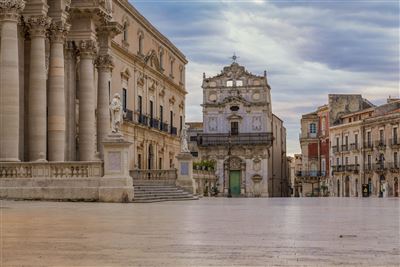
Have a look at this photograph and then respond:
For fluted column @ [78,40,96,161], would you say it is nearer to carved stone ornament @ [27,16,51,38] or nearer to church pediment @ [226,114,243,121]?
carved stone ornament @ [27,16,51,38]

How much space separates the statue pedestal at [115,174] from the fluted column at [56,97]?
3375mm

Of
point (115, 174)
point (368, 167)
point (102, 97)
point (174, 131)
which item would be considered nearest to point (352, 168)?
point (368, 167)

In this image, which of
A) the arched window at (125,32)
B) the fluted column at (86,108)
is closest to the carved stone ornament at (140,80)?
the arched window at (125,32)

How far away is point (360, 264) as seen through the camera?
786cm

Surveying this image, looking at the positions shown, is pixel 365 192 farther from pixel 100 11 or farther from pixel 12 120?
pixel 12 120

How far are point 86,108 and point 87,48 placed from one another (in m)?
2.70

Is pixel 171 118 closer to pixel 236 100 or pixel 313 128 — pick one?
pixel 236 100

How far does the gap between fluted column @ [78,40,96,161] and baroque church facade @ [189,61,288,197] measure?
2296 inches

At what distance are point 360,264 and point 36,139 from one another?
72.3 feet

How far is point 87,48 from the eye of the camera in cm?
3353

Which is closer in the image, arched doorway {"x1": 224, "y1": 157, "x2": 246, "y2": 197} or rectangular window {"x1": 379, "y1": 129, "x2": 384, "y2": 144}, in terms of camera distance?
rectangular window {"x1": 379, "y1": 129, "x2": 384, "y2": 144}

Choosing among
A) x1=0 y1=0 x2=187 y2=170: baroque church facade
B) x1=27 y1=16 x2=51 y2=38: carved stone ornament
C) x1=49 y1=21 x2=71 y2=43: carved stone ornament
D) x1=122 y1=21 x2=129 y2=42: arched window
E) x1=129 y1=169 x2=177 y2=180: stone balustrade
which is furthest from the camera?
x1=122 y1=21 x2=129 y2=42: arched window

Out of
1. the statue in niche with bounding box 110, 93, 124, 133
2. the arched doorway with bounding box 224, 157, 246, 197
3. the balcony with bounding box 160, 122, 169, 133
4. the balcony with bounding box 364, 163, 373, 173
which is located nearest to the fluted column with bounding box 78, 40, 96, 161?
the statue in niche with bounding box 110, 93, 124, 133

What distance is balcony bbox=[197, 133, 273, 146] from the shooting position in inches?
3659
